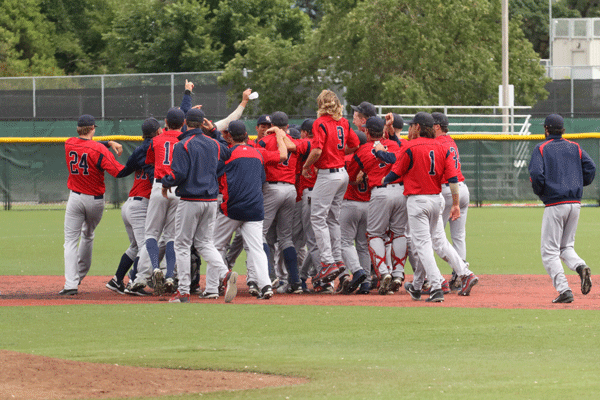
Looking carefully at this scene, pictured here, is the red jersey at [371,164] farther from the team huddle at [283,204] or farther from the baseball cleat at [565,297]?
the baseball cleat at [565,297]

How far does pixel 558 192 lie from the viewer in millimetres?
8828

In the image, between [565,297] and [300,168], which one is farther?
[300,168]

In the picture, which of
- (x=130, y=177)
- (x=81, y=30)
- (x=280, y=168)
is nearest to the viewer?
(x=280, y=168)

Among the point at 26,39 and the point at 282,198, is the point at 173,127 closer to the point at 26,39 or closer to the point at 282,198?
the point at 282,198

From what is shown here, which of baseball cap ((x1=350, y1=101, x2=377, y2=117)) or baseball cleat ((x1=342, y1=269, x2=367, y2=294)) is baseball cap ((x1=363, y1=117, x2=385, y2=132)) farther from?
baseball cleat ((x1=342, y1=269, x2=367, y2=294))

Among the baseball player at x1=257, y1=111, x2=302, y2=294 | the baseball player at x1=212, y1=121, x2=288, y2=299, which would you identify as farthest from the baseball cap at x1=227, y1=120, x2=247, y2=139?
the baseball player at x1=257, y1=111, x2=302, y2=294

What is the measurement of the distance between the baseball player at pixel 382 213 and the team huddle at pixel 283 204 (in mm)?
13

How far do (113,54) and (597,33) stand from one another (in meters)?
25.6

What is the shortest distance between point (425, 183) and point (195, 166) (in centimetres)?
233

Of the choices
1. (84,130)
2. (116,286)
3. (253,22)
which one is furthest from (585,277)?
(253,22)

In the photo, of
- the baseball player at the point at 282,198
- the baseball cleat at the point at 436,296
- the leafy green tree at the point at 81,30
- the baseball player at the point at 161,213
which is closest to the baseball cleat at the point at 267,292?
the baseball player at the point at 282,198

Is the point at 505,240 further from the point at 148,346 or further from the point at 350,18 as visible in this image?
the point at 350,18

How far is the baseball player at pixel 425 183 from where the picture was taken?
9.02 m

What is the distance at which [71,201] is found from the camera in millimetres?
10172
